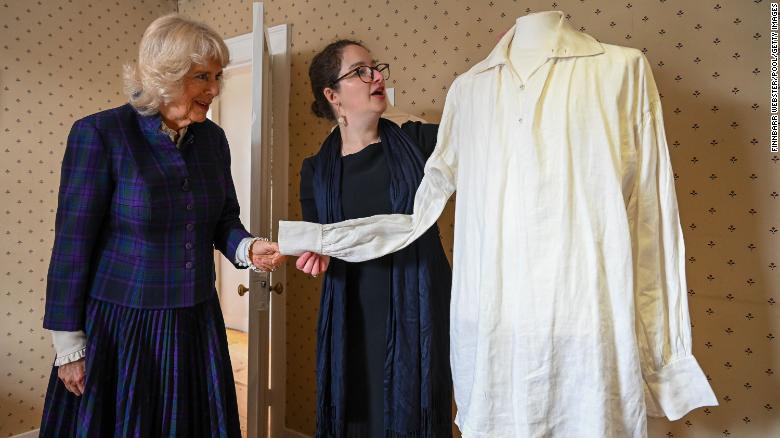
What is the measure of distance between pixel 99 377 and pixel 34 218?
1.46m

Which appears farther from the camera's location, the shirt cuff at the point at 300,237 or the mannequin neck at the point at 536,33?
the shirt cuff at the point at 300,237

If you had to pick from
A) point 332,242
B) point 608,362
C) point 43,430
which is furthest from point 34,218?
point 608,362

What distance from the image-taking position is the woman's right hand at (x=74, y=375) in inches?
44.5

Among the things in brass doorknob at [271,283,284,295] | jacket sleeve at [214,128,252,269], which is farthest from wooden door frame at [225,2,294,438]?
jacket sleeve at [214,128,252,269]

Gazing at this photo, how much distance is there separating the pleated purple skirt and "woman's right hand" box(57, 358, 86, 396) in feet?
0.11

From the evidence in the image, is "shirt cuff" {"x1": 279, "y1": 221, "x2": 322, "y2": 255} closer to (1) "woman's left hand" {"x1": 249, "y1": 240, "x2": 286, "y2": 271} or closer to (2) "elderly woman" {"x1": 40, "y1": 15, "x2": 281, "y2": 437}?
(1) "woman's left hand" {"x1": 249, "y1": 240, "x2": 286, "y2": 271}

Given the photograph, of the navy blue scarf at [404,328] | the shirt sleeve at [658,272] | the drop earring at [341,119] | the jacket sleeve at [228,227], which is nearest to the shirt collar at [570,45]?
the shirt sleeve at [658,272]

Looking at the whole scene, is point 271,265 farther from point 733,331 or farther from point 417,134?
point 733,331

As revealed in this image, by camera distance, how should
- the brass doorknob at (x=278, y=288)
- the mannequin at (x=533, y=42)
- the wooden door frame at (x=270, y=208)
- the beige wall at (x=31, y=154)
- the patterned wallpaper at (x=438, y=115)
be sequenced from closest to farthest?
the mannequin at (x=533, y=42) → the patterned wallpaper at (x=438, y=115) → the wooden door frame at (x=270, y=208) → the brass doorknob at (x=278, y=288) → the beige wall at (x=31, y=154)

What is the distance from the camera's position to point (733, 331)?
1261 mm

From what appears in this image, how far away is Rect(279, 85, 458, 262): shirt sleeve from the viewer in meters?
1.12

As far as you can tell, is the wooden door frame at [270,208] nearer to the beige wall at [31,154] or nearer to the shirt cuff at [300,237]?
the shirt cuff at [300,237]

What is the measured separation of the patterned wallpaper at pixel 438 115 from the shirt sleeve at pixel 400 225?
65 centimetres

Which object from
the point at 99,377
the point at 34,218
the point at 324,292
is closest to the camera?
the point at 99,377
